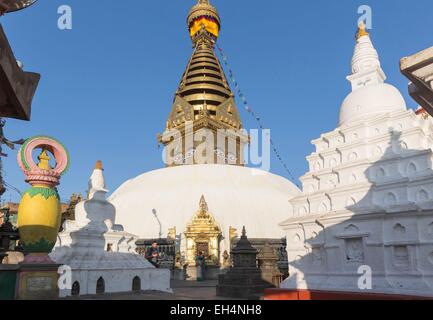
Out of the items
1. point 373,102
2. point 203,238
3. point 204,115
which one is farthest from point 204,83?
point 373,102

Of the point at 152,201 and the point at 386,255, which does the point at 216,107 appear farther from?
the point at 386,255

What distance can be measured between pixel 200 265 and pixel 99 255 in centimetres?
1164

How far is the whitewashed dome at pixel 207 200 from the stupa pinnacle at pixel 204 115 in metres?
7.20

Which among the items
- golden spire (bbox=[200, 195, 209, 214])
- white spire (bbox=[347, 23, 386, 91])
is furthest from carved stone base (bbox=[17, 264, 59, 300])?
golden spire (bbox=[200, 195, 209, 214])

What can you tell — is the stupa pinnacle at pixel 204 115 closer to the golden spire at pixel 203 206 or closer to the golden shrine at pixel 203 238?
the golden spire at pixel 203 206

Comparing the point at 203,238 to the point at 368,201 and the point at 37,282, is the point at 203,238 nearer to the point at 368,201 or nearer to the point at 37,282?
the point at 368,201

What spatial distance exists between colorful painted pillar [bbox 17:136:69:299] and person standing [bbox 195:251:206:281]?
18825 mm

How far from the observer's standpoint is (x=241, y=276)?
17.5 metres

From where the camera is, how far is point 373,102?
17.8 meters

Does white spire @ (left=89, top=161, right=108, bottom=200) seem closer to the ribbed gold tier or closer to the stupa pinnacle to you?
the stupa pinnacle

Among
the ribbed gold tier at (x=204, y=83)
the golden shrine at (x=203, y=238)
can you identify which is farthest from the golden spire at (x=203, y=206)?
the ribbed gold tier at (x=204, y=83)

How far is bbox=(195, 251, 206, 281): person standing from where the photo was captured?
26969mm
